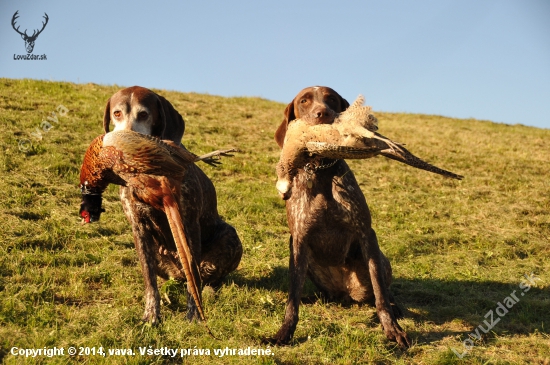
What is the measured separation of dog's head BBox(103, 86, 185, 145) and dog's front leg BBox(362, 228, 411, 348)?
1.84m

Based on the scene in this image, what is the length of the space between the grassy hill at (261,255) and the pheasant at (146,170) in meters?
0.88

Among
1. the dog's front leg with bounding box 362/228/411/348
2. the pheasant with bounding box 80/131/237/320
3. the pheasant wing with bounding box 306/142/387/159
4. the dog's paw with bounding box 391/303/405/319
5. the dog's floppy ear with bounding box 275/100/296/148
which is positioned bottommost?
the dog's paw with bounding box 391/303/405/319

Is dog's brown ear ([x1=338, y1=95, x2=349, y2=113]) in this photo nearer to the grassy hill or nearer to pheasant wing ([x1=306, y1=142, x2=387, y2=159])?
pheasant wing ([x1=306, y1=142, x2=387, y2=159])

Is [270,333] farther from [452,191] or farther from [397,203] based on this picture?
[452,191]

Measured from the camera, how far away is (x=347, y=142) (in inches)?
150

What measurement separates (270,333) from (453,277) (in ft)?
10.0

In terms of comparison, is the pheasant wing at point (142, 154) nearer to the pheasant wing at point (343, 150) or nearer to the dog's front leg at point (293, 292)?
the pheasant wing at point (343, 150)

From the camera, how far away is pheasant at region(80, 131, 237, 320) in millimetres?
3789

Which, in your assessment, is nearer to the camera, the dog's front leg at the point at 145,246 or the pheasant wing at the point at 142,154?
the pheasant wing at the point at 142,154

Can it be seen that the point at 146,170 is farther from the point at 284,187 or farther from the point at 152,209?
the point at 284,187

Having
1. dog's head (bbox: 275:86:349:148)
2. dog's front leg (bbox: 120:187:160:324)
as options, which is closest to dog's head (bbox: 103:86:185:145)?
dog's front leg (bbox: 120:187:160:324)

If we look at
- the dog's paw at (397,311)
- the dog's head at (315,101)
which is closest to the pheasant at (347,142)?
the dog's head at (315,101)

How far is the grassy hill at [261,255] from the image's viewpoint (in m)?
4.19

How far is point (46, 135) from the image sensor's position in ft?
34.8
